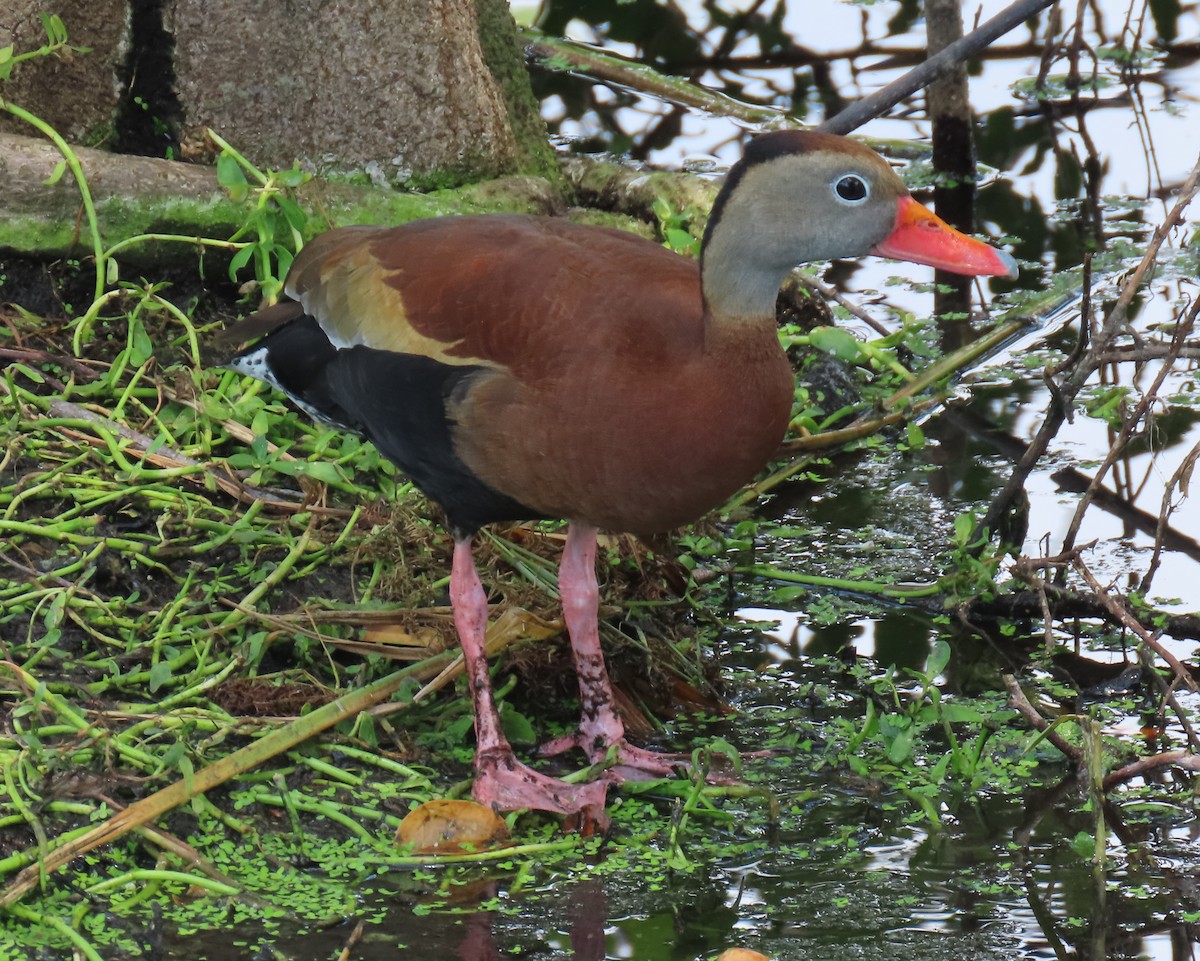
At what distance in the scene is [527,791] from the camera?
3.43 meters

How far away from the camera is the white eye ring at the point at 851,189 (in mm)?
3246

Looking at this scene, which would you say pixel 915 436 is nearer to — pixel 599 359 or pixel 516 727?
pixel 516 727

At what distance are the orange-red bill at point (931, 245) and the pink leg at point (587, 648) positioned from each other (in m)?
0.95

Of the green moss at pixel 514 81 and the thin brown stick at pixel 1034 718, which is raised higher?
the green moss at pixel 514 81

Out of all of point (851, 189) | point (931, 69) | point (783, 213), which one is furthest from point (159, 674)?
point (931, 69)

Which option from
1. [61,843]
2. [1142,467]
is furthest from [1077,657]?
[61,843]

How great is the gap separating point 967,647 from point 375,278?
68.8 inches

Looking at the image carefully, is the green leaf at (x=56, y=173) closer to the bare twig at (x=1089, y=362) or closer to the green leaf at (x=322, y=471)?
the green leaf at (x=322, y=471)

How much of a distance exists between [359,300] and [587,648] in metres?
0.93

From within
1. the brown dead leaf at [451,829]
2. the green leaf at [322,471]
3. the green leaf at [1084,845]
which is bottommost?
the brown dead leaf at [451,829]

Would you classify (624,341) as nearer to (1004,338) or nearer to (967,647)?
(967,647)

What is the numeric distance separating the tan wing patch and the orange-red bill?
2.85 ft

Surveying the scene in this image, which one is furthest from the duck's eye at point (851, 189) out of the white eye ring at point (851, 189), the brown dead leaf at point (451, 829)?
the brown dead leaf at point (451, 829)

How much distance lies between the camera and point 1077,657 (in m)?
4.07
